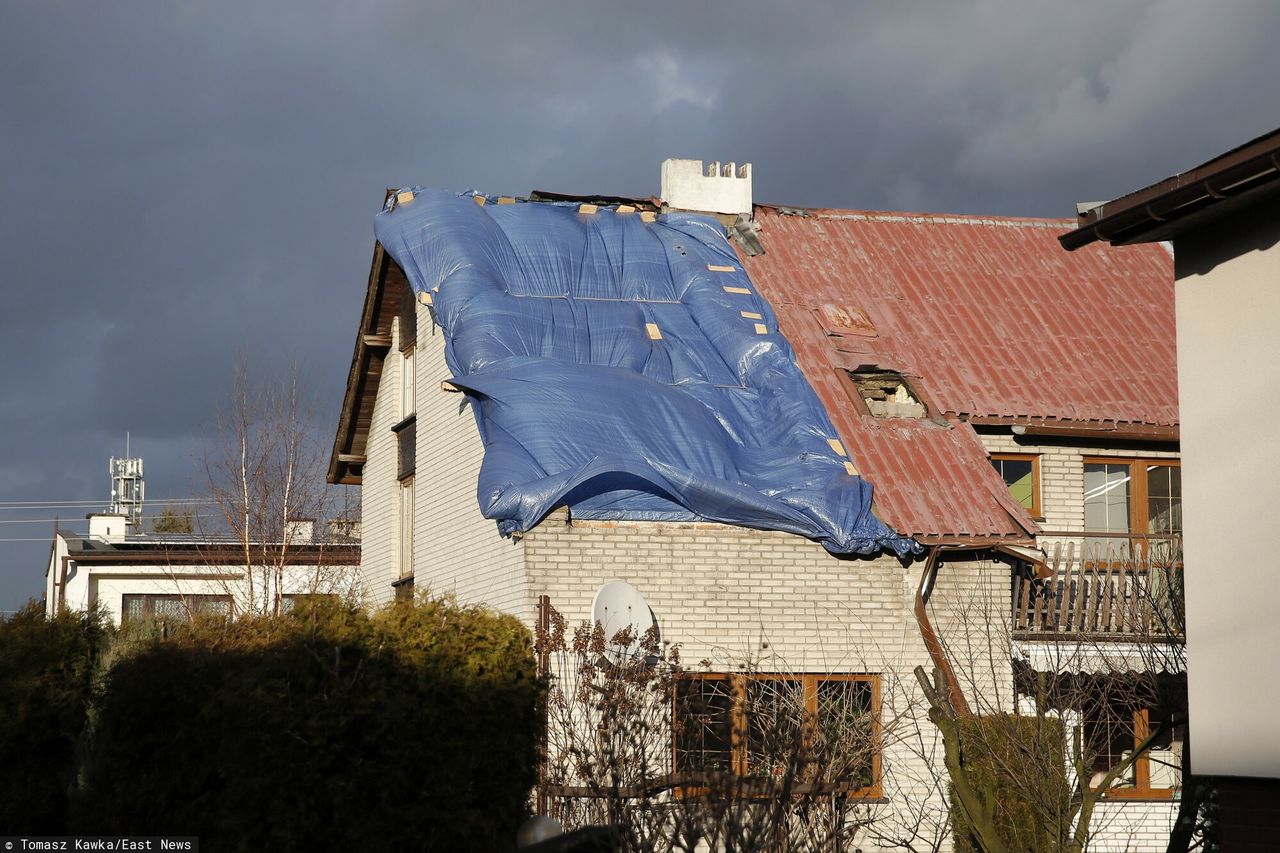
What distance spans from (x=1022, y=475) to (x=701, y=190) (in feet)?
20.0

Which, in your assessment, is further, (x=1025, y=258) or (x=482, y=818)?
(x=1025, y=258)

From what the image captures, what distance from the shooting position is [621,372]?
54.2ft

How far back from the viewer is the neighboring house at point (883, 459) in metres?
15.4

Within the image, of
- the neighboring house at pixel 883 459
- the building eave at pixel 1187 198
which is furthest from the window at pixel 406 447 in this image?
the building eave at pixel 1187 198

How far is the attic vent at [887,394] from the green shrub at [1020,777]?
5288 millimetres

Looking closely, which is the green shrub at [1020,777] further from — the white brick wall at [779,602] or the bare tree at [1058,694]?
the white brick wall at [779,602]

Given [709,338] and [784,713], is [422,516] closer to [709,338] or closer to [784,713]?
[709,338]

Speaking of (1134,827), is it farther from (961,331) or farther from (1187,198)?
(1187,198)

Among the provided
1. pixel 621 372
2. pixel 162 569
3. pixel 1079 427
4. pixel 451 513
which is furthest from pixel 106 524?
pixel 1079 427

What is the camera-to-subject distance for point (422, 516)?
19953mm

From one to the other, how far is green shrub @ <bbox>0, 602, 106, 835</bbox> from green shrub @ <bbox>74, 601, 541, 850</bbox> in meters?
4.15

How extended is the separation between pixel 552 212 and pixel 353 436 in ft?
21.8

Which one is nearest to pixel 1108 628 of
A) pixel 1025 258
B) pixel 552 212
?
pixel 1025 258

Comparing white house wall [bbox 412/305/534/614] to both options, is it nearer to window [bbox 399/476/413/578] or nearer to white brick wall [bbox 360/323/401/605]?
window [bbox 399/476/413/578]
